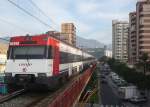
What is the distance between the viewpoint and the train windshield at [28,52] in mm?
18573

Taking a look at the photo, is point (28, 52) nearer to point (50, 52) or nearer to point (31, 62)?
point (31, 62)

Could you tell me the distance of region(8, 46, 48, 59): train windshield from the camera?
18.6 meters

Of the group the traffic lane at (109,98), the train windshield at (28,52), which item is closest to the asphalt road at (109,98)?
the traffic lane at (109,98)

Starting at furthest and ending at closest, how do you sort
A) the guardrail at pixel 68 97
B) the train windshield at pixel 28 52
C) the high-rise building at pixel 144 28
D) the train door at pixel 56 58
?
the high-rise building at pixel 144 28
the train door at pixel 56 58
the train windshield at pixel 28 52
the guardrail at pixel 68 97

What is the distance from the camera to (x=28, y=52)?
18781 millimetres

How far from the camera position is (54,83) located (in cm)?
1925

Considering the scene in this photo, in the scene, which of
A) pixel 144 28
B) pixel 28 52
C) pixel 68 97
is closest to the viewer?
pixel 68 97

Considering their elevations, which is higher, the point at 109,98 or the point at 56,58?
the point at 56,58

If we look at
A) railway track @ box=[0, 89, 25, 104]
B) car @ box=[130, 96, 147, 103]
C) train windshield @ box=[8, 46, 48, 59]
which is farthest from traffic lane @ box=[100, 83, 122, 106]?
train windshield @ box=[8, 46, 48, 59]

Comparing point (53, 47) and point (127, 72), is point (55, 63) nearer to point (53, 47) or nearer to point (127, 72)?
point (53, 47)

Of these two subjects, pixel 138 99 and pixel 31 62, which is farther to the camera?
pixel 138 99

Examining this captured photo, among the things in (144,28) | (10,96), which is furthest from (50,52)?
(144,28)

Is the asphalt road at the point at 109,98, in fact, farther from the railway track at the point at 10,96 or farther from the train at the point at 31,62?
the train at the point at 31,62

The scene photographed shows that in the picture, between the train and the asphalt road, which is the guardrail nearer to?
the train
